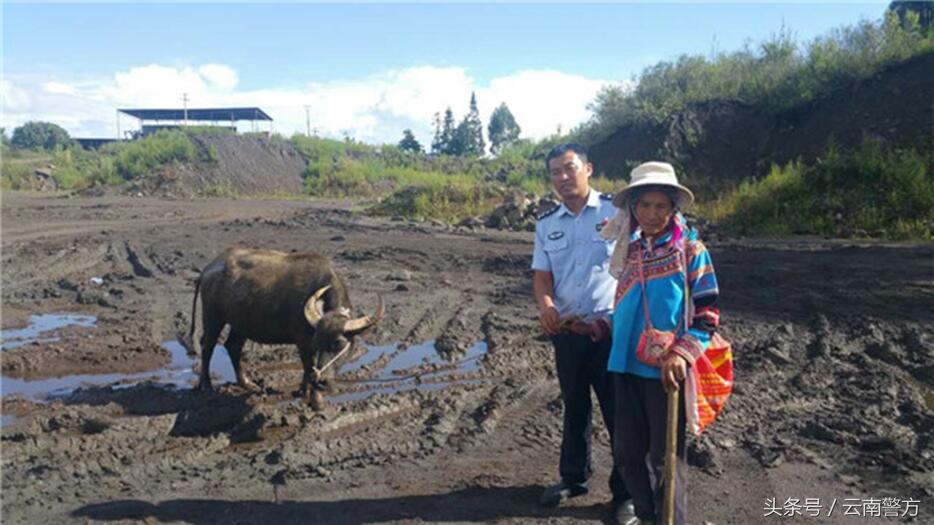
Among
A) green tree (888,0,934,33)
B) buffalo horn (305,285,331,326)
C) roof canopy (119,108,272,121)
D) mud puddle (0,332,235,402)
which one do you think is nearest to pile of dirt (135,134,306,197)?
roof canopy (119,108,272,121)

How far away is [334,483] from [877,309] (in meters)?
9.00

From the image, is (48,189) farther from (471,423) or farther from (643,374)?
(643,374)

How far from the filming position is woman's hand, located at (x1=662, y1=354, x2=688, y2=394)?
3.71 m

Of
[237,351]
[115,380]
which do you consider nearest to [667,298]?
[237,351]

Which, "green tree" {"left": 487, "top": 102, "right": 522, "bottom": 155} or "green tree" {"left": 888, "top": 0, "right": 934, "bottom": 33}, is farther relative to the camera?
"green tree" {"left": 487, "top": 102, "right": 522, "bottom": 155}

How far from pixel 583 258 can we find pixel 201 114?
73.0 metres

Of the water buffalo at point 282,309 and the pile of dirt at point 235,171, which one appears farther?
the pile of dirt at point 235,171

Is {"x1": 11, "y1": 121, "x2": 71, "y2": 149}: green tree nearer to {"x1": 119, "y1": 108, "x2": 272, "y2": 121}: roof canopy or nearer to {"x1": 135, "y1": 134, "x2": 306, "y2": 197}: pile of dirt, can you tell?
{"x1": 119, "y1": 108, "x2": 272, "y2": 121}: roof canopy

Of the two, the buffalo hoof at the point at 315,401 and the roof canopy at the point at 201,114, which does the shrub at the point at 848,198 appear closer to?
the buffalo hoof at the point at 315,401

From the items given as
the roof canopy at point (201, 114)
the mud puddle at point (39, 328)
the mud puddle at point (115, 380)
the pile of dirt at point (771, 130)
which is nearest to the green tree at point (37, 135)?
the roof canopy at point (201, 114)

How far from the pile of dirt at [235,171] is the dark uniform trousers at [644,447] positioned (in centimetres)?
4251

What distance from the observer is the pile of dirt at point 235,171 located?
44406 mm

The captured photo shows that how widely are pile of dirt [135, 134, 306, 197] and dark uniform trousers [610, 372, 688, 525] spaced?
42.5 metres

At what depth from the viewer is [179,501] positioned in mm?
5316
